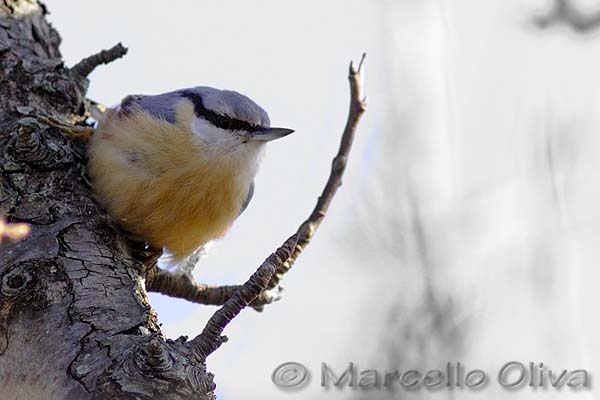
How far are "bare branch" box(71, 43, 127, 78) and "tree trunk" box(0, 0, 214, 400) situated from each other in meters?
0.15

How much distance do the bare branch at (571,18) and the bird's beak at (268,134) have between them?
33.7 inches

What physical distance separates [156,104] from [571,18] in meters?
1.27

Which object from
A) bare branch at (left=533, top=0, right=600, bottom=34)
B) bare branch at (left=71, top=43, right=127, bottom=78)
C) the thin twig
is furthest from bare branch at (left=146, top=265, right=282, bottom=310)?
bare branch at (left=533, top=0, right=600, bottom=34)

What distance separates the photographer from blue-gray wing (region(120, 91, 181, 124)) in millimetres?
2326

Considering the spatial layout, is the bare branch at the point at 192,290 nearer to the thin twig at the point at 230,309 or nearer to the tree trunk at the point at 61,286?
the tree trunk at the point at 61,286

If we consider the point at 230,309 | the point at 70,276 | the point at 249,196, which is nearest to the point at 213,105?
the point at 249,196

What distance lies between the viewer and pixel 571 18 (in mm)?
1707

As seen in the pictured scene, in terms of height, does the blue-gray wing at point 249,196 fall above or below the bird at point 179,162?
below

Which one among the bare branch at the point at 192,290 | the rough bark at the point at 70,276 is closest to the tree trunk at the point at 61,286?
the rough bark at the point at 70,276

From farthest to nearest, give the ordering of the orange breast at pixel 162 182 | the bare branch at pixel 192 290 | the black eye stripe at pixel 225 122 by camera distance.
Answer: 1. the black eye stripe at pixel 225 122
2. the bare branch at pixel 192 290
3. the orange breast at pixel 162 182

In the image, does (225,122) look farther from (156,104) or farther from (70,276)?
(70,276)

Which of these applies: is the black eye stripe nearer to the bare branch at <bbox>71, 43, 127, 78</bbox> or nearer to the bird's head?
the bird's head

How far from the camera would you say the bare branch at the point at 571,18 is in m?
1.67

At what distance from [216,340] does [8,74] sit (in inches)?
49.4
